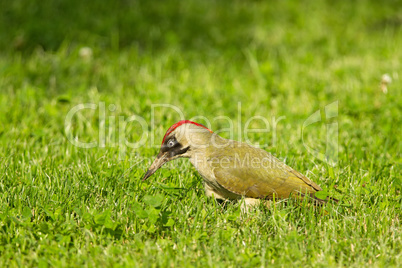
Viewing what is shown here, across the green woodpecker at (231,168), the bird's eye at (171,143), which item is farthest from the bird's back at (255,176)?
the bird's eye at (171,143)

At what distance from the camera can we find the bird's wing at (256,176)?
3473 mm

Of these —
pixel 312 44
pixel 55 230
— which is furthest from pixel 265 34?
pixel 55 230

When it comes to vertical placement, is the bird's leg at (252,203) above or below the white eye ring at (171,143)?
below

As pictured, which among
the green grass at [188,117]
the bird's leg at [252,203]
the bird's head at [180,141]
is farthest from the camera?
the bird's head at [180,141]

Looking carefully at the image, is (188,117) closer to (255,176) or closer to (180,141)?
(180,141)

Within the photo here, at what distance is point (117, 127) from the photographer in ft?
16.2

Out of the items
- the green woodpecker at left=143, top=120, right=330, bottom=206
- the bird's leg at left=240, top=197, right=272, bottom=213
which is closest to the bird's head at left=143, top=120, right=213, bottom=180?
the green woodpecker at left=143, top=120, right=330, bottom=206

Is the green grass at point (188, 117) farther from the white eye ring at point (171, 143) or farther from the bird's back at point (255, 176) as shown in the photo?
the white eye ring at point (171, 143)

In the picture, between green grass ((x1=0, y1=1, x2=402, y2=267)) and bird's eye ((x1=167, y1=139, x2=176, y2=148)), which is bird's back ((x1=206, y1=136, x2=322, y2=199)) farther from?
bird's eye ((x1=167, y1=139, x2=176, y2=148))

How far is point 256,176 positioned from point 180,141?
647mm

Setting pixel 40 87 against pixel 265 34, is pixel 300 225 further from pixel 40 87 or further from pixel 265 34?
pixel 265 34

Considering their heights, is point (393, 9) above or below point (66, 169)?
above

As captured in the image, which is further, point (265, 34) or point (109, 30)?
point (265, 34)

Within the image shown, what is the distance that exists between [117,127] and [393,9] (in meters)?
6.35
